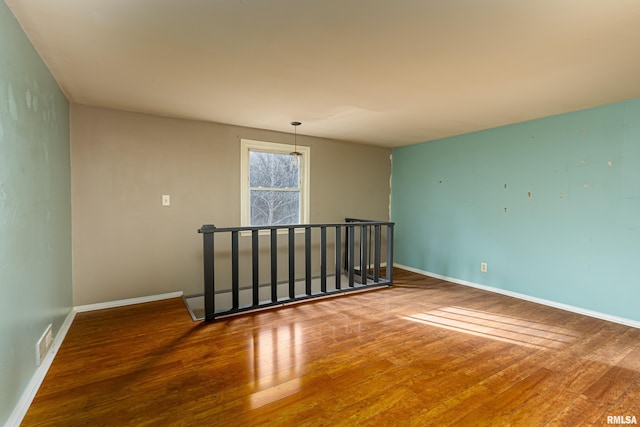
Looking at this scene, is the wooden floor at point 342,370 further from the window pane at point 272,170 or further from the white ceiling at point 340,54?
the white ceiling at point 340,54

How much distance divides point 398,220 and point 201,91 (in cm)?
384

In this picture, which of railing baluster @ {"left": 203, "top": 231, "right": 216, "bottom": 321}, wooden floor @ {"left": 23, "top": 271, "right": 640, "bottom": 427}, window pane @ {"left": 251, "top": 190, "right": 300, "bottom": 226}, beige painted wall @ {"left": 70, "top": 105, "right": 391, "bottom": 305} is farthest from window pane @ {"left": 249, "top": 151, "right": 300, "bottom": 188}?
wooden floor @ {"left": 23, "top": 271, "right": 640, "bottom": 427}

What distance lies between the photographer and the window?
162 inches

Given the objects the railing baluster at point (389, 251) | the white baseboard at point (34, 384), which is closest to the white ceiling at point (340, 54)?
the railing baluster at point (389, 251)

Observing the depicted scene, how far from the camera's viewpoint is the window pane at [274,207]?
13.9 ft

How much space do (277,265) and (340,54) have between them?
2.97 metres

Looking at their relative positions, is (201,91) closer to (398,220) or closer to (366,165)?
(366,165)

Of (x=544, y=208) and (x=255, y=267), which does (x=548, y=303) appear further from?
(x=255, y=267)

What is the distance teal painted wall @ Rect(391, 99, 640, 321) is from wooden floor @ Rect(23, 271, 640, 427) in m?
0.51

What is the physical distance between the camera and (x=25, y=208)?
1.77 m

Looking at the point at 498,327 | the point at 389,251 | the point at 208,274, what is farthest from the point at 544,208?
the point at 208,274

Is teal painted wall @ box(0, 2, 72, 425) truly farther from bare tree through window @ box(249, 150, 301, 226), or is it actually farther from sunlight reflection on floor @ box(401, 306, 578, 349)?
sunlight reflection on floor @ box(401, 306, 578, 349)

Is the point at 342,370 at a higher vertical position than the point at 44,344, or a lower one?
lower

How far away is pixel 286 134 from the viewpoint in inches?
173
